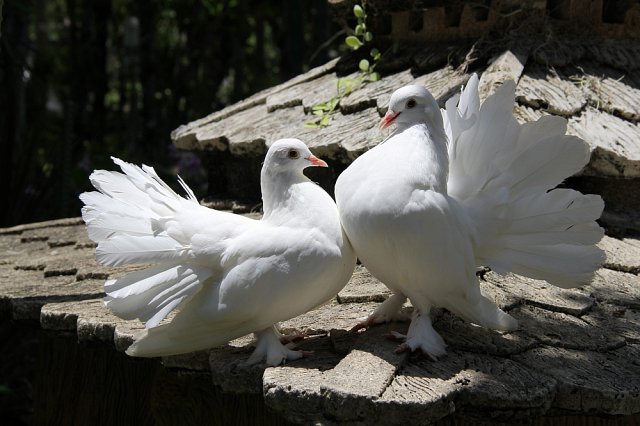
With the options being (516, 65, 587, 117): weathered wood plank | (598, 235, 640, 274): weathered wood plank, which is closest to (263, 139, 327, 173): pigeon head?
(516, 65, 587, 117): weathered wood plank

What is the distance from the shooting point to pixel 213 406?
2.82 meters

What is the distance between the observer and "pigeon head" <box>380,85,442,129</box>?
2.39m

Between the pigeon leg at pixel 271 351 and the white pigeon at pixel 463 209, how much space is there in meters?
0.29

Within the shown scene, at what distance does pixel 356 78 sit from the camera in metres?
3.93

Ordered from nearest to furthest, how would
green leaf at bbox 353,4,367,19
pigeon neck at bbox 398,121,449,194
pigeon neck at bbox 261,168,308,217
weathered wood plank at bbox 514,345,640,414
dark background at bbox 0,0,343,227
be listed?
weathered wood plank at bbox 514,345,640,414 → pigeon neck at bbox 398,121,449,194 → pigeon neck at bbox 261,168,308,217 → green leaf at bbox 353,4,367,19 → dark background at bbox 0,0,343,227

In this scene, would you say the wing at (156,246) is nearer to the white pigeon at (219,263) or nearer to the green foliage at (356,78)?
the white pigeon at (219,263)

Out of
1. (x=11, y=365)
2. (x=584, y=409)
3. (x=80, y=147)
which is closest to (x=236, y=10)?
(x=80, y=147)

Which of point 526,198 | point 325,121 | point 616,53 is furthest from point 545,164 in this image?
point 616,53

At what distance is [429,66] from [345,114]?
1.40 ft

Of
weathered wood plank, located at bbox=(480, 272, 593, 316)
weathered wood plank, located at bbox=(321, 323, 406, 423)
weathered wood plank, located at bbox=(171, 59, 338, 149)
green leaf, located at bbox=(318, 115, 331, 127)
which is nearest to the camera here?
weathered wood plank, located at bbox=(321, 323, 406, 423)

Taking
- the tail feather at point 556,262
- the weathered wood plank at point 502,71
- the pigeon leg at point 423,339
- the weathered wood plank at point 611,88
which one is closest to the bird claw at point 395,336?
the pigeon leg at point 423,339

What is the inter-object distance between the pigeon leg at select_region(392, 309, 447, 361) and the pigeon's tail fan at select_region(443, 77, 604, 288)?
0.27 metres

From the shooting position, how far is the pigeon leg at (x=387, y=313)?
240cm

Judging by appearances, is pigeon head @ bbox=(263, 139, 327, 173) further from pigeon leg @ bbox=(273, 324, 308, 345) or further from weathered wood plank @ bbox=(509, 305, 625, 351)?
weathered wood plank @ bbox=(509, 305, 625, 351)
